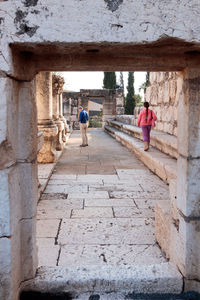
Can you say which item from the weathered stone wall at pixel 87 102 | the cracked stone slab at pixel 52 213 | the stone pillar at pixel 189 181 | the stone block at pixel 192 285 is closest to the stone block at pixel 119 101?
the weathered stone wall at pixel 87 102

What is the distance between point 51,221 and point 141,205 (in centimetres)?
135

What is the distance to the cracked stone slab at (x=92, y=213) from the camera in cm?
383

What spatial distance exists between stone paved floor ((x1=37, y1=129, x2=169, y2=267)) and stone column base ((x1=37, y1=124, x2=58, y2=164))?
32 cm

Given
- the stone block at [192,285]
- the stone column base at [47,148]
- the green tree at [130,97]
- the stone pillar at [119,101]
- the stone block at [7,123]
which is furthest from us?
the green tree at [130,97]

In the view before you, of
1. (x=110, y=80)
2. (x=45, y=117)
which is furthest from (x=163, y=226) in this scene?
(x=110, y=80)

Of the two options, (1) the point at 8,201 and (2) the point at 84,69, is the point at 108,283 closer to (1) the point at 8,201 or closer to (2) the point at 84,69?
(1) the point at 8,201

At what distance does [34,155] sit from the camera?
2.17 m

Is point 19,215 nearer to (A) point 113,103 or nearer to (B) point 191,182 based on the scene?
(B) point 191,182

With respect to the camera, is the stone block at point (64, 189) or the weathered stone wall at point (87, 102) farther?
the weathered stone wall at point (87, 102)

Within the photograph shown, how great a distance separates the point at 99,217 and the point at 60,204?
2.51 feet

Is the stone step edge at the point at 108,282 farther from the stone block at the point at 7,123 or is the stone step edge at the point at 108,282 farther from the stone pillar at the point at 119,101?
the stone pillar at the point at 119,101

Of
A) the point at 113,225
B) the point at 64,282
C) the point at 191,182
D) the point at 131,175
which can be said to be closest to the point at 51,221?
the point at 113,225

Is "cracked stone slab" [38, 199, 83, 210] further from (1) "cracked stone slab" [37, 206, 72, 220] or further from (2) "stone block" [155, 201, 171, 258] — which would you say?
(2) "stone block" [155, 201, 171, 258]

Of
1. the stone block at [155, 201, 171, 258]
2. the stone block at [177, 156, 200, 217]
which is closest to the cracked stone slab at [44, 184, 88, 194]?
the stone block at [155, 201, 171, 258]
